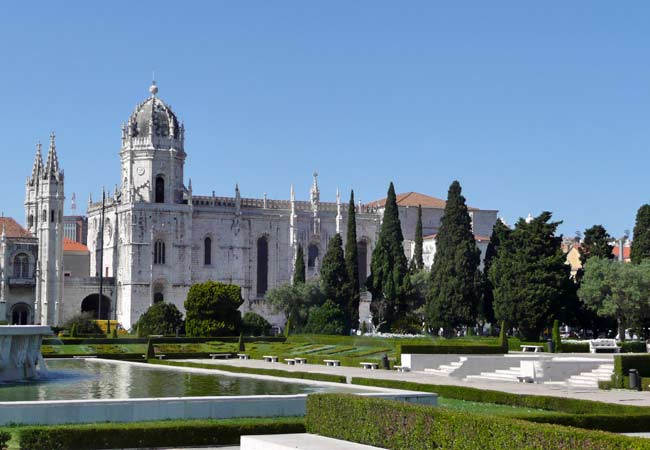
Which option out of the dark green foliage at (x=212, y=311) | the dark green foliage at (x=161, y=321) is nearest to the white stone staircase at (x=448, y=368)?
the dark green foliage at (x=212, y=311)

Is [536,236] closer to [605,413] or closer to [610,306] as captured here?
[610,306]

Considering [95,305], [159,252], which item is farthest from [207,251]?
[95,305]

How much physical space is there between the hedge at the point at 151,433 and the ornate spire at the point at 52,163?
195ft

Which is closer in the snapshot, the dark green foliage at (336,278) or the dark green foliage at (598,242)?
the dark green foliage at (598,242)

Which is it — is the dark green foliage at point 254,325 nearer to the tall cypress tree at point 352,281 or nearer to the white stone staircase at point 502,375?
the tall cypress tree at point 352,281

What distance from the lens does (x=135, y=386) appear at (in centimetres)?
2252

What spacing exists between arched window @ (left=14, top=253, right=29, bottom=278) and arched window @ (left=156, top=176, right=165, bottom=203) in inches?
395

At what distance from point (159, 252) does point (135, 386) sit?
52371 millimetres

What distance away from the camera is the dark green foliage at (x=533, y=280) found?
49.1m

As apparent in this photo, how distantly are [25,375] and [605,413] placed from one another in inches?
513

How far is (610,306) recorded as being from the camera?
158 ft

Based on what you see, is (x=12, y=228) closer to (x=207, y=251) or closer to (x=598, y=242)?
(x=207, y=251)

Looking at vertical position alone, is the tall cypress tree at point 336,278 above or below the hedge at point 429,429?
above

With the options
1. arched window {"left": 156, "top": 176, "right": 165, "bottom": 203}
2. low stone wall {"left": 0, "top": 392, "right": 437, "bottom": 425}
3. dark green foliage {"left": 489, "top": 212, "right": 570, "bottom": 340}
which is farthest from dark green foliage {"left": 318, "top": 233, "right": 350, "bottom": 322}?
low stone wall {"left": 0, "top": 392, "right": 437, "bottom": 425}
